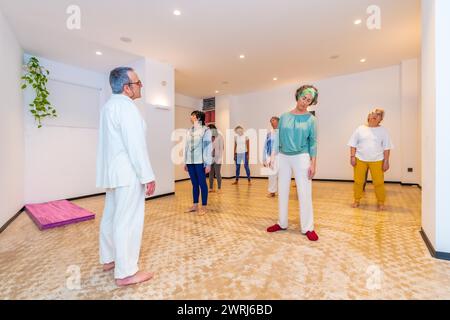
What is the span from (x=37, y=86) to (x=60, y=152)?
4.14 ft

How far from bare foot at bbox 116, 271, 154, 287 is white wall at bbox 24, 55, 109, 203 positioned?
3.72 m

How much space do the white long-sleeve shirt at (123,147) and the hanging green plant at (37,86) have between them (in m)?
3.45

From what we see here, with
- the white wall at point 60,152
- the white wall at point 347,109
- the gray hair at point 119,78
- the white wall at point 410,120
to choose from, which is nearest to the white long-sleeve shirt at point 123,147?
the gray hair at point 119,78

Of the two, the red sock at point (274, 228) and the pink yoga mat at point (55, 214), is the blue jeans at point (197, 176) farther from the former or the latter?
the pink yoga mat at point (55, 214)

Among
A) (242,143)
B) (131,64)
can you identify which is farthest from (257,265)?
(242,143)

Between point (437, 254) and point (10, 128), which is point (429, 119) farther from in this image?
point (10, 128)

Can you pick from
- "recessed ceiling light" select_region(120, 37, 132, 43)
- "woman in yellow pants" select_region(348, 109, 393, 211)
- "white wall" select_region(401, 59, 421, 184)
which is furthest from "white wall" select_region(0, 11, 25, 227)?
"white wall" select_region(401, 59, 421, 184)

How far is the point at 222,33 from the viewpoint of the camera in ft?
12.0

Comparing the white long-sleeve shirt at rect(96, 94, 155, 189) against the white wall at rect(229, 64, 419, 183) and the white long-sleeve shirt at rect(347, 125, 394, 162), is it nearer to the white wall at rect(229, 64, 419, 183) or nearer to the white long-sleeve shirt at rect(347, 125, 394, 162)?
the white long-sleeve shirt at rect(347, 125, 394, 162)

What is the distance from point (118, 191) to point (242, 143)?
18.7ft

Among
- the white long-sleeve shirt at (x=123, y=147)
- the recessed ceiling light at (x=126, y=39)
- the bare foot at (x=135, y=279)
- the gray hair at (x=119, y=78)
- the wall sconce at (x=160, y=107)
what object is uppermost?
the recessed ceiling light at (x=126, y=39)

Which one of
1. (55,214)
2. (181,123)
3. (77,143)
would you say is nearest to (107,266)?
(55,214)

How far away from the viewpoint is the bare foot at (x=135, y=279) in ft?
4.87

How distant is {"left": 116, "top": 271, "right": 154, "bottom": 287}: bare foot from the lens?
4.87ft
